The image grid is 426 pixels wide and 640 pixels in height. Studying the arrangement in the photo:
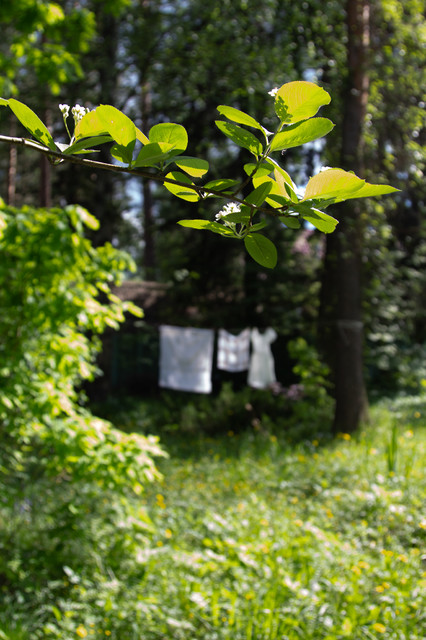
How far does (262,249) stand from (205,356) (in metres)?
7.24

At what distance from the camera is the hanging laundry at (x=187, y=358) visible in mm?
7977

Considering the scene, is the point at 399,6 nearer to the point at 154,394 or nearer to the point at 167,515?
the point at 167,515

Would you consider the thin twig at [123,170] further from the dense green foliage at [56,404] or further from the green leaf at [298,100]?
the dense green foliage at [56,404]

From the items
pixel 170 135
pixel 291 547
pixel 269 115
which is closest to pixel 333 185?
pixel 170 135

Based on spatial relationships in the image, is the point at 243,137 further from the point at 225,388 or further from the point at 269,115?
the point at 225,388

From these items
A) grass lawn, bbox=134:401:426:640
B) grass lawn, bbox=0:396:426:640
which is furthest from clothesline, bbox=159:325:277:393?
grass lawn, bbox=0:396:426:640

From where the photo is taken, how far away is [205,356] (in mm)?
7980

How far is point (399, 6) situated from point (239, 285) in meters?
4.00

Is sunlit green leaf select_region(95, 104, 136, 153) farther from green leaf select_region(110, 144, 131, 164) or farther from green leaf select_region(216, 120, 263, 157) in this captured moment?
green leaf select_region(216, 120, 263, 157)

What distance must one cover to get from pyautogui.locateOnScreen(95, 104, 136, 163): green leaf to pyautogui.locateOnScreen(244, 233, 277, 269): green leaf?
0.63 feet

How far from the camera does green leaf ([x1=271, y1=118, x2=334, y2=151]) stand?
70 centimetres

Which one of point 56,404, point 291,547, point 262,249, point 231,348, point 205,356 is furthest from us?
point 231,348

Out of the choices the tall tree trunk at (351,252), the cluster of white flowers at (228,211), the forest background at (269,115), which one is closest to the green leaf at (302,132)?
the cluster of white flowers at (228,211)

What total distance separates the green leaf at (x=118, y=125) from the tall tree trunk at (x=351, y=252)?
18.0 feet
